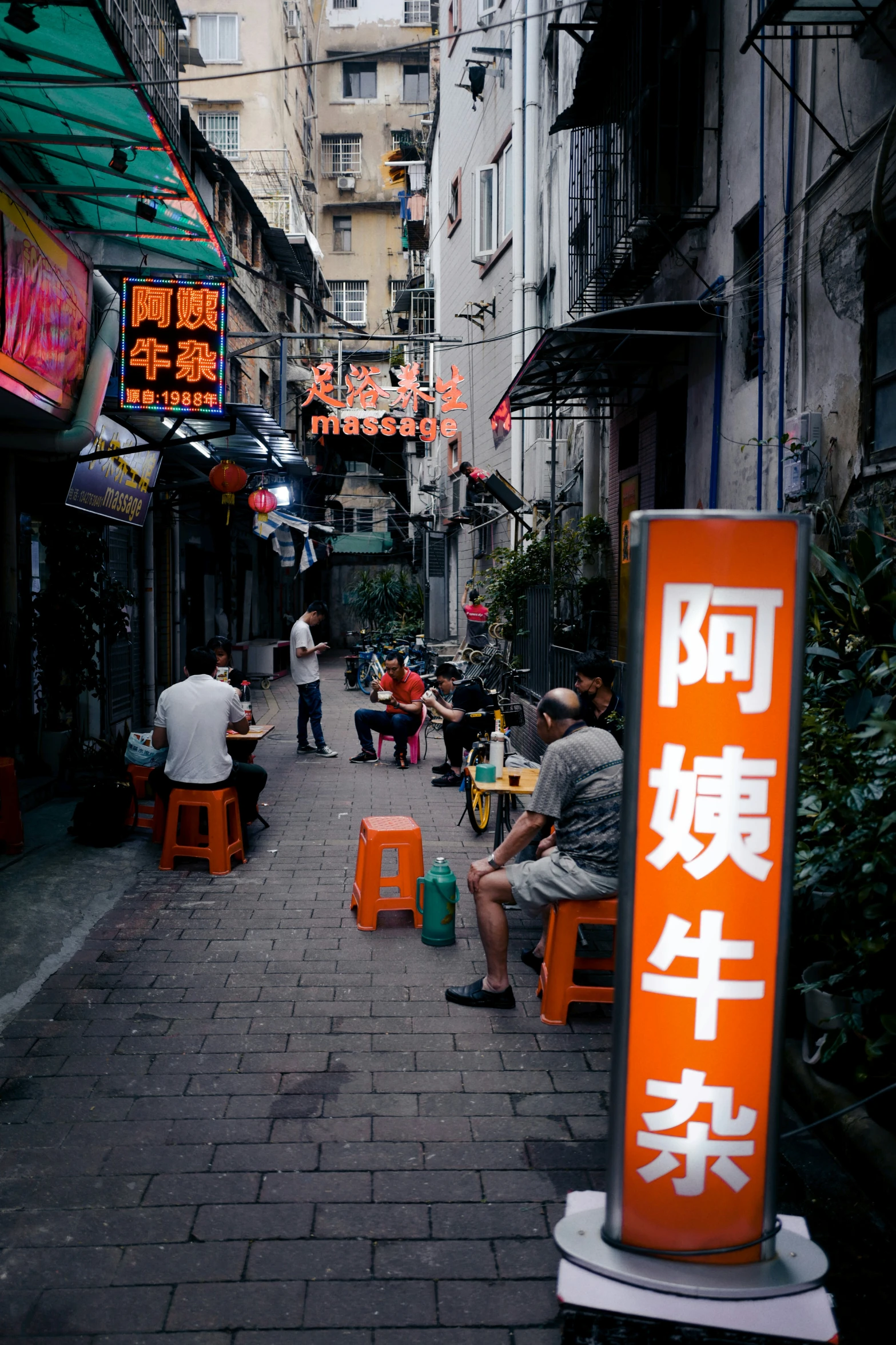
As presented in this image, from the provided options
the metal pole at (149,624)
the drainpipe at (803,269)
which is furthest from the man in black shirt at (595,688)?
the metal pole at (149,624)

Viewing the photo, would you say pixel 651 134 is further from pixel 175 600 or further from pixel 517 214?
pixel 175 600

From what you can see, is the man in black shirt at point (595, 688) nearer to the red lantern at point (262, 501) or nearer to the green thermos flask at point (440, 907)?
the green thermos flask at point (440, 907)

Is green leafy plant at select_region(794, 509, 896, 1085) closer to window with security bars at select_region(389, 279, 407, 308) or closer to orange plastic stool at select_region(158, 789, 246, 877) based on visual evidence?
orange plastic stool at select_region(158, 789, 246, 877)

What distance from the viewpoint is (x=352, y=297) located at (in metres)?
44.4

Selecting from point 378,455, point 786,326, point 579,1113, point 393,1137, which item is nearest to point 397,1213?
point 393,1137

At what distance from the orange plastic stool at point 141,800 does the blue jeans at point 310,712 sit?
14.6 feet

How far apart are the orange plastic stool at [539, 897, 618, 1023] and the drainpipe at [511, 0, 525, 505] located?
12811 mm

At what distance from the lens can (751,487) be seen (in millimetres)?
7680

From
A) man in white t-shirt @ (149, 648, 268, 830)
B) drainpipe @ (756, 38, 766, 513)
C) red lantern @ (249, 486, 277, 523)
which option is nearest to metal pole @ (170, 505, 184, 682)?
red lantern @ (249, 486, 277, 523)

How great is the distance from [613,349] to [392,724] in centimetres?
553

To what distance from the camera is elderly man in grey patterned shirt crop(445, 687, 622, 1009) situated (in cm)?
505

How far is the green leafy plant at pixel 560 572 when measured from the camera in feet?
40.5

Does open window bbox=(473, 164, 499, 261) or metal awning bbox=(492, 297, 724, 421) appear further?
open window bbox=(473, 164, 499, 261)

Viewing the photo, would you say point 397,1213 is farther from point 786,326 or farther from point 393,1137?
point 786,326
